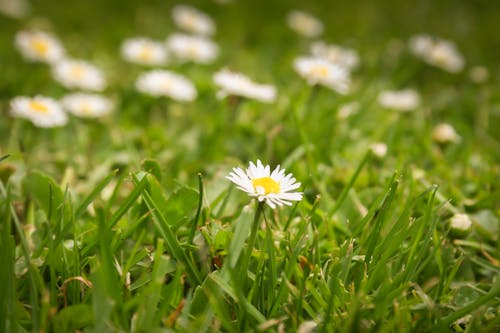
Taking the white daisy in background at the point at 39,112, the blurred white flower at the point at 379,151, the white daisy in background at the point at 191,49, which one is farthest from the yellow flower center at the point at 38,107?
the blurred white flower at the point at 379,151

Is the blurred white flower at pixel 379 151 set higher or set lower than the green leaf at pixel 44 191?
higher

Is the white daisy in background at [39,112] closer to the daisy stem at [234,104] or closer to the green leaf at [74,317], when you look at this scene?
the daisy stem at [234,104]

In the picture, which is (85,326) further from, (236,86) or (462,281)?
(236,86)

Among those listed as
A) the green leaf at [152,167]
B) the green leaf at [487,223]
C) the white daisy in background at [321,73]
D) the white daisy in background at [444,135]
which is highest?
the white daisy in background at [321,73]

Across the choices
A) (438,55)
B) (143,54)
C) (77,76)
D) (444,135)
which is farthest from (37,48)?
(438,55)

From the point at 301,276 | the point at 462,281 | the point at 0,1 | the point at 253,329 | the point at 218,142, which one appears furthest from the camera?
the point at 0,1

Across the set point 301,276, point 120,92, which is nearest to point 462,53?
point 120,92

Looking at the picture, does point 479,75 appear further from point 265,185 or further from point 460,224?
point 265,185
